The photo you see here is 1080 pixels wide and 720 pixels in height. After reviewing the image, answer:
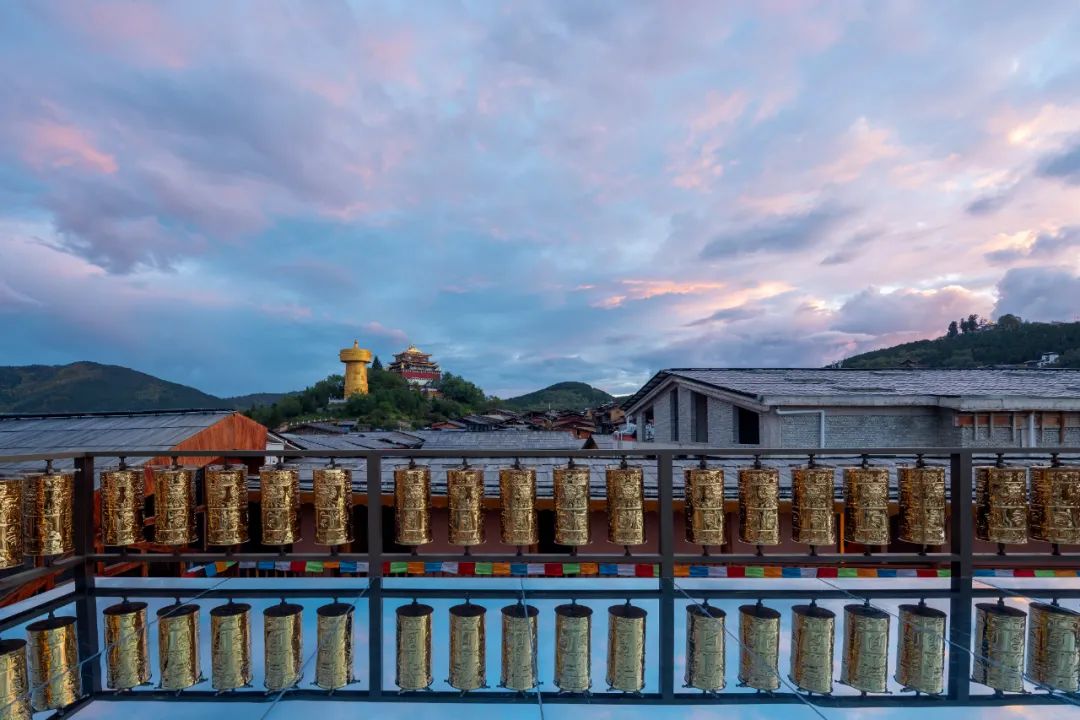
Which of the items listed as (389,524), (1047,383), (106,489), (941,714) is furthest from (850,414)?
(106,489)

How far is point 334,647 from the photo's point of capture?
318 cm

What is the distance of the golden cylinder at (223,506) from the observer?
3.94 metres

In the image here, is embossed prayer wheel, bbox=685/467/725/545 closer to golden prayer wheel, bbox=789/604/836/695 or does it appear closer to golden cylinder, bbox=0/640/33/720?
golden prayer wheel, bbox=789/604/836/695

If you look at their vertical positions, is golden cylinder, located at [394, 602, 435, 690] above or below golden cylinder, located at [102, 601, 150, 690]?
below

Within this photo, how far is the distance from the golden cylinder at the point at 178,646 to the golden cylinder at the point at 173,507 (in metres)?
0.46

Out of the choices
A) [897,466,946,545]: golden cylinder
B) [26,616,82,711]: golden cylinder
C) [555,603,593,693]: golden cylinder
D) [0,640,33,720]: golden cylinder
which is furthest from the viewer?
[897,466,946,545]: golden cylinder

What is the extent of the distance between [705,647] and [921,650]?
1.20m

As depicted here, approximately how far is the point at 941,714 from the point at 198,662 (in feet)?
12.2

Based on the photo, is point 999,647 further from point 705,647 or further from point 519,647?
point 519,647

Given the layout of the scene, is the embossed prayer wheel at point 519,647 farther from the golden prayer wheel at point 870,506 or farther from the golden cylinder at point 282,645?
the golden prayer wheel at point 870,506

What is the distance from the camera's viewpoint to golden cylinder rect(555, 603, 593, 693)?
287cm

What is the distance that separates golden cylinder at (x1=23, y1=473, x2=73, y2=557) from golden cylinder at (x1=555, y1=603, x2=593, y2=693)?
133 inches

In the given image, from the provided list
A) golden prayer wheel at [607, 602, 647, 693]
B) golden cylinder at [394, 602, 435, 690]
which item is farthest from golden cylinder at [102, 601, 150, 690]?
golden prayer wheel at [607, 602, 647, 693]

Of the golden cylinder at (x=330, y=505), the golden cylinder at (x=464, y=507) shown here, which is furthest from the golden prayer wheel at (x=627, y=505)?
the golden cylinder at (x=330, y=505)
